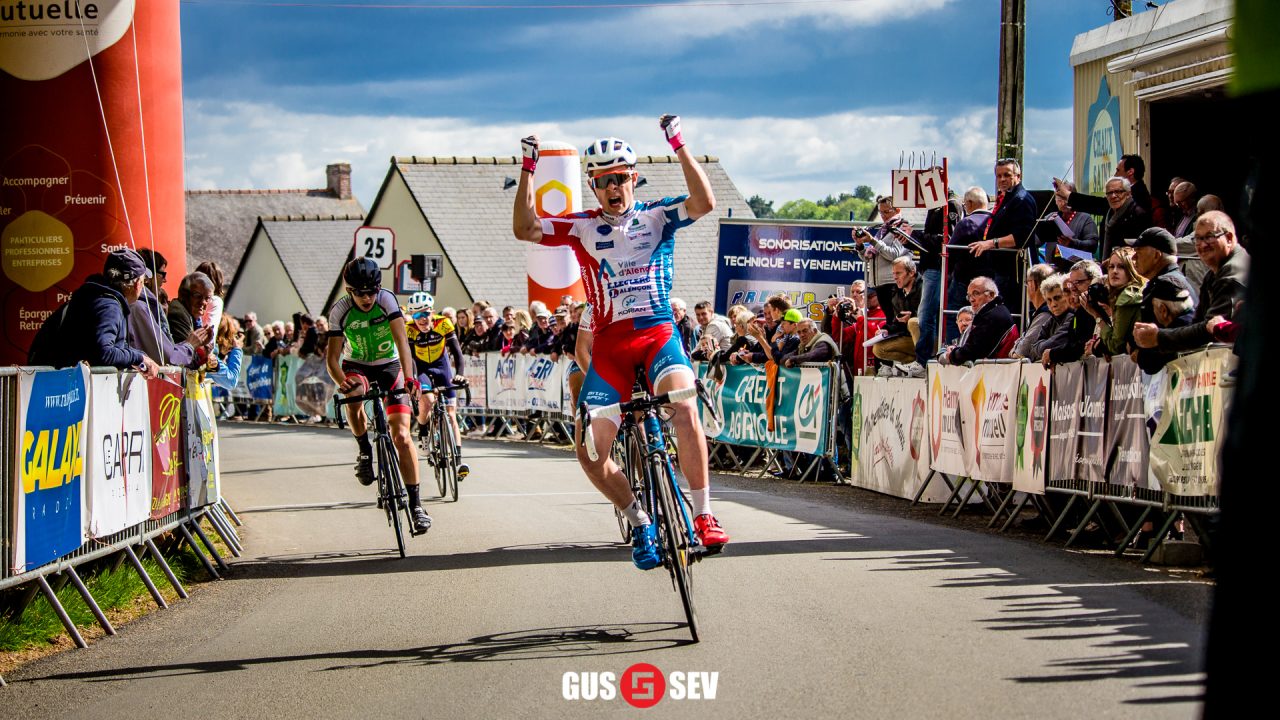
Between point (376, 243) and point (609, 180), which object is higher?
point (376, 243)

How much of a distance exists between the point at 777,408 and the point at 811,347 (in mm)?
1020

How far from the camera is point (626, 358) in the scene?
309 inches

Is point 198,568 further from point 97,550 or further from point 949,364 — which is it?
point 949,364

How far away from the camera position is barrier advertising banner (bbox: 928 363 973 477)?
1266cm

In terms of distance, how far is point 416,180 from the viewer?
2088 inches

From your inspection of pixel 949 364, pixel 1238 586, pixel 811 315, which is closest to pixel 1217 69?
pixel 949 364

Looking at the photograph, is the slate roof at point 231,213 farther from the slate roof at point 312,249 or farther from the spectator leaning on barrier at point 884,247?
the spectator leaning on barrier at point 884,247

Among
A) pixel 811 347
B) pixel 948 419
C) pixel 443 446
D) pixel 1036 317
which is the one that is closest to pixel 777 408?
pixel 811 347

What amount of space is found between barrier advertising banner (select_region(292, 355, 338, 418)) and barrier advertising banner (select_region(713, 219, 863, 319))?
1092 cm

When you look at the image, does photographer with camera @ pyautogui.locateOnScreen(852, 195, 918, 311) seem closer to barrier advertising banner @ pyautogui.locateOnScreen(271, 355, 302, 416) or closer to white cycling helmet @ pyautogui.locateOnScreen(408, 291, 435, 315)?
white cycling helmet @ pyautogui.locateOnScreen(408, 291, 435, 315)

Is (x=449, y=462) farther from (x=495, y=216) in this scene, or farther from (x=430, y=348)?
(x=495, y=216)

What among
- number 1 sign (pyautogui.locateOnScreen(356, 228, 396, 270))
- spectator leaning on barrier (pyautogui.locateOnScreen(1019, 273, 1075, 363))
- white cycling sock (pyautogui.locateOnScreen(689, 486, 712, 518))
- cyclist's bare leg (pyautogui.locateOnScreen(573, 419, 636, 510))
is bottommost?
white cycling sock (pyautogui.locateOnScreen(689, 486, 712, 518))

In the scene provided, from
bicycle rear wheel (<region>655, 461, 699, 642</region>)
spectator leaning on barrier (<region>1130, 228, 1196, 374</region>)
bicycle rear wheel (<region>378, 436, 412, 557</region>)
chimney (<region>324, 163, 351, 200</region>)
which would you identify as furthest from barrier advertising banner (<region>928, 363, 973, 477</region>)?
chimney (<region>324, 163, 351, 200</region>)

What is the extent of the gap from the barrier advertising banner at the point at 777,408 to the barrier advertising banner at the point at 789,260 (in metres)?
7.26
